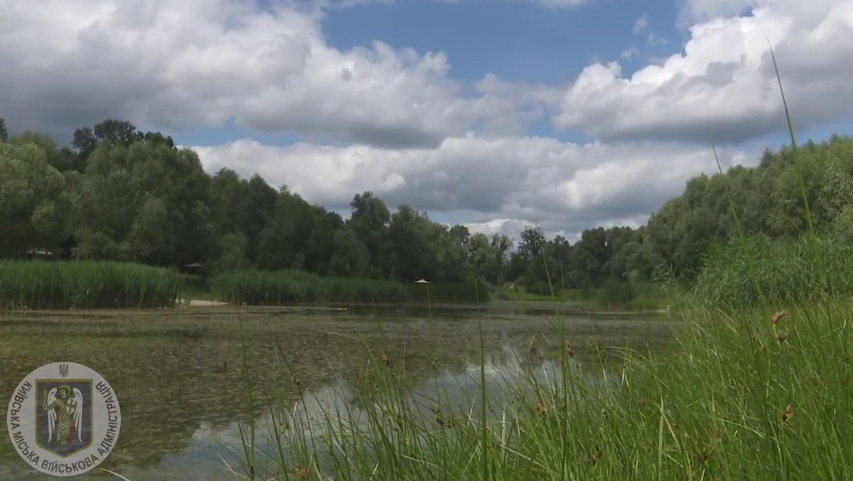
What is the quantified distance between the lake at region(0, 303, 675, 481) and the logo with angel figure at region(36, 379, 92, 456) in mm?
595

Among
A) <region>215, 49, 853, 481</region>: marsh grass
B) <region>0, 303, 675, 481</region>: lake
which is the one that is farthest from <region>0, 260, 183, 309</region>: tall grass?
<region>215, 49, 853, 481</region>: marsh grass

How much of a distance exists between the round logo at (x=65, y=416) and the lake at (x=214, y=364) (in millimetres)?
405

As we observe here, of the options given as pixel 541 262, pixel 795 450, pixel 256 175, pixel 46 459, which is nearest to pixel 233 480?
pixel 46 459

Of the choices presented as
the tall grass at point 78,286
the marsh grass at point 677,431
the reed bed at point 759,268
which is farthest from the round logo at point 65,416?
the tall grass at point 78,286

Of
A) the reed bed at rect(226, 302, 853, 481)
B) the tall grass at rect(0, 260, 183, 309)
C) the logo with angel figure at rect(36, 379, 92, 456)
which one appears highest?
the tall grass at rect(0, 260, 183, 309)

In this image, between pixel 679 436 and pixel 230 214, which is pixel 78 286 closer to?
pixel 679 436

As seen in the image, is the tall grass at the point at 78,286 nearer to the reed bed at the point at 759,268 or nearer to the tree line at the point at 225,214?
the tree line at the point at 225,214

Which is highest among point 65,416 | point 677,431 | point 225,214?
point 225,214

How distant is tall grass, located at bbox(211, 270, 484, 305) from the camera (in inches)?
917

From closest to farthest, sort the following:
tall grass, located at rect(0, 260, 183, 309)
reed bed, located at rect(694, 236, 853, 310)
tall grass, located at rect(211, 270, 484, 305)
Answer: reed bed, located at rect(694, 236, 853, 310) → tall grass, located at rect(0, 260, 183, 309) → tall grass, located at rect(211, 270, 484, 305)

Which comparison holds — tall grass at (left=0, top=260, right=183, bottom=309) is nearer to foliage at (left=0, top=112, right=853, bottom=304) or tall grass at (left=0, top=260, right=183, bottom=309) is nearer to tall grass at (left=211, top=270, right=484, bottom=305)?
tall grass at (left=211, top=270, right=484, bottom=305)

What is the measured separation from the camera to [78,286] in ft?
49.8

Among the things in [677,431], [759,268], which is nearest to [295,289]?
[759,268]

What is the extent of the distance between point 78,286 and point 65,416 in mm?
13765
